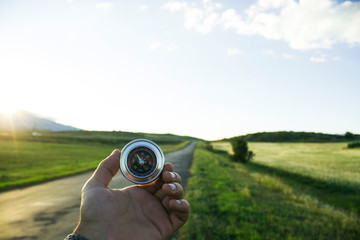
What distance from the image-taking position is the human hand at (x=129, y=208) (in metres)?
2.10

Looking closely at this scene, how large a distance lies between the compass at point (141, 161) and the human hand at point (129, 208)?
0.30ft

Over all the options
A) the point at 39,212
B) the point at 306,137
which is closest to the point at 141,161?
the point at 39,212

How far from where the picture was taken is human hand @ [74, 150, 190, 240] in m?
2.10

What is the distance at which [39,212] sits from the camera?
651 centimetres

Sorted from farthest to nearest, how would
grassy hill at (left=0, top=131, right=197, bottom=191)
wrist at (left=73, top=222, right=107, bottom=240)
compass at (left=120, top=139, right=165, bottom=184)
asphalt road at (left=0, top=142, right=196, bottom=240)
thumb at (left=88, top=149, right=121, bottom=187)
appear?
grassy hill at (left=0, top=131, right=197, bottom=191), asphalt road at (left=0, top=142, right=196, bottom=240), compass at (left=120, top=139, right=165, bottom=184), thumb at (left=88, top=149, right=121, bottom=187), wrist at (left=73, top=222, right=107, bottom=240)

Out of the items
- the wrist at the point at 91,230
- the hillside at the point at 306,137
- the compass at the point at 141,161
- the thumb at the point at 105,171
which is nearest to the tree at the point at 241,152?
the compass at the point at 141,161

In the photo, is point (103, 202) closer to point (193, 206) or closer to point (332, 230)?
point (193, 206)

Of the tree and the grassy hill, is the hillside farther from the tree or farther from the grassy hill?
the grassy hill

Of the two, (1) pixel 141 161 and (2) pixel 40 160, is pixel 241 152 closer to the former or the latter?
(2) pixel 40 160

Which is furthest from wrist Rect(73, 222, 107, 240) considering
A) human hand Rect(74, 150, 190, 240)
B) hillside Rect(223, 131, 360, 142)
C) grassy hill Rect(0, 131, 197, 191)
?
hillside Rect(223, 131, 360, 142)

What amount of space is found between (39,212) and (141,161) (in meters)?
5.86

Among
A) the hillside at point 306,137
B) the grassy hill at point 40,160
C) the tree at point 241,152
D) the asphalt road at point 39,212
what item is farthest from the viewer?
the hillside at point 306,137

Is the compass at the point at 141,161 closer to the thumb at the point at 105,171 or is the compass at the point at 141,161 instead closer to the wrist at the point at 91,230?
the thumb at the point at 105,171

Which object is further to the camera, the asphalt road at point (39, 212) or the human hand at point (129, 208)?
the asphalt road at point (39, 212)
